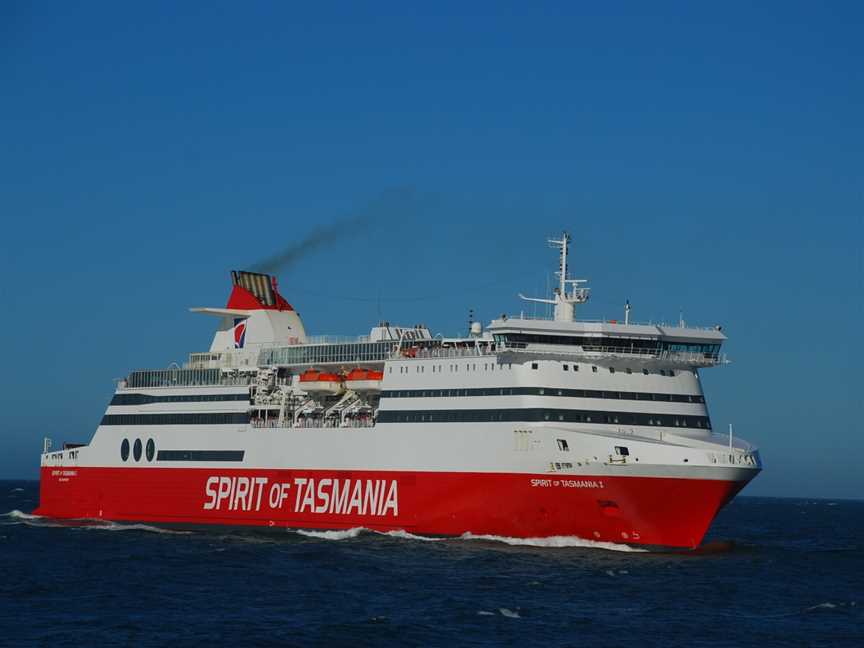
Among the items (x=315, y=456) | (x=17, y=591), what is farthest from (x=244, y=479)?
(x=17, y=591)

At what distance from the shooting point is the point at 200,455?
176 feet

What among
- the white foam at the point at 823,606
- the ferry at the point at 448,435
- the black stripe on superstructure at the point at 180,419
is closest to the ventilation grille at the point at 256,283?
the ferry at the point at 448,435

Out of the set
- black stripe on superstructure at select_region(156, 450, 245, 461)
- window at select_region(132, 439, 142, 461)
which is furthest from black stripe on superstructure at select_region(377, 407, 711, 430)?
window at select_region(132, 439, 142, 461)

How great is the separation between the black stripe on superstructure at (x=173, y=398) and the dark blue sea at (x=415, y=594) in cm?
720

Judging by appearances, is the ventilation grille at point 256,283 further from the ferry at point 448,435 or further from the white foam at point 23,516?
the white foam at point 23,516

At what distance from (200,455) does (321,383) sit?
6946 millimetres

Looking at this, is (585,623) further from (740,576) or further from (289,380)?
(289,380)

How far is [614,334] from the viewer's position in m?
43.4

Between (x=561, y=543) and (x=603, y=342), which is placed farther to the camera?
(x=603, y=342)

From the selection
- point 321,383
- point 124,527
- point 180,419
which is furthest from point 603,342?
point 124,527

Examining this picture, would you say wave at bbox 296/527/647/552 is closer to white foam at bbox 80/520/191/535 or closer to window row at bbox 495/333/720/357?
window row at bbox 495/333/720/357

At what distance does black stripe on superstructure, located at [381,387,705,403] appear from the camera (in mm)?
42594

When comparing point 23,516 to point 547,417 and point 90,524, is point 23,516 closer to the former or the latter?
point 90,524

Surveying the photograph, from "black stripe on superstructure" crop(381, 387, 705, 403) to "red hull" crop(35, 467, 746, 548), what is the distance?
2826 mm
